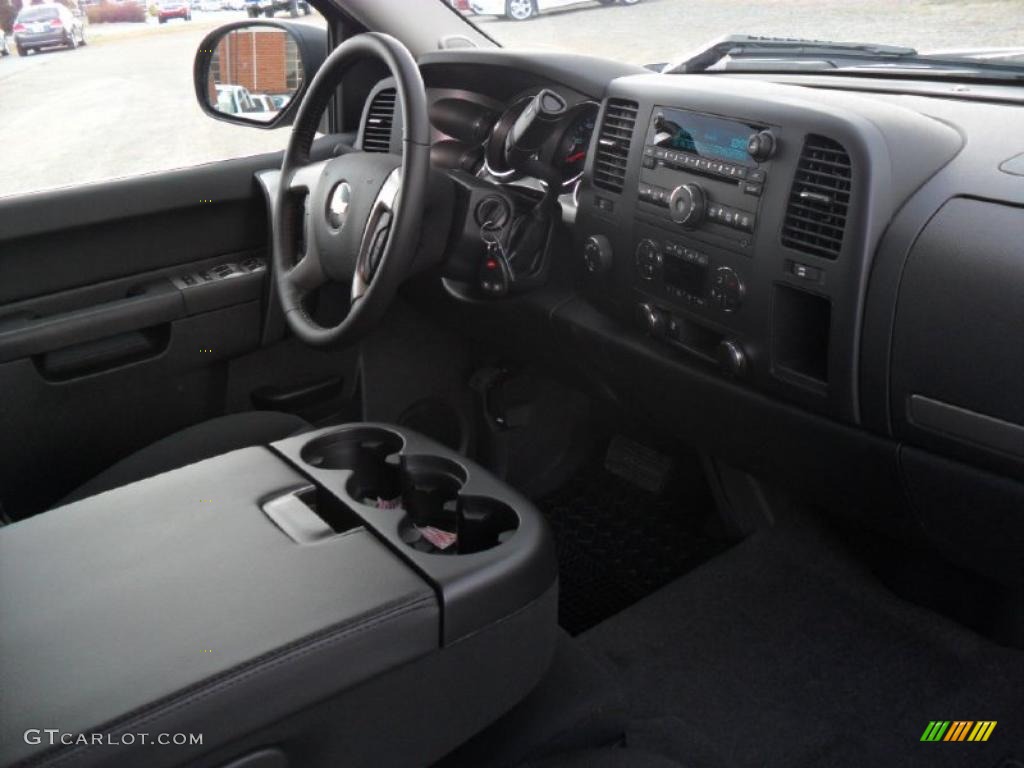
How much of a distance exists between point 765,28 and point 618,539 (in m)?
1.24

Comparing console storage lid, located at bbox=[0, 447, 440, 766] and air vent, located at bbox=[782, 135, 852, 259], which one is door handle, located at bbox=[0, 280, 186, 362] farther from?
air vent, located at bbox=[782, 135, 852, 259]

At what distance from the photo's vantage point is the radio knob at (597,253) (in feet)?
6.31

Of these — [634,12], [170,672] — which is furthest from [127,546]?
[634,12]

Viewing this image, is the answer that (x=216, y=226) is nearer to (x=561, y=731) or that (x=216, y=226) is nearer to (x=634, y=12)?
(x=634, y=12)

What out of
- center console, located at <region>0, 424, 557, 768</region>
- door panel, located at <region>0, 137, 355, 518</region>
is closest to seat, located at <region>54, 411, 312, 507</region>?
door panel, located at <region>0, 137, 355, 518</region>

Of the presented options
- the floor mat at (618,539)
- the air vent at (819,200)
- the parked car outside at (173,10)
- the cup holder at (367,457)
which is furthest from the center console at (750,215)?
the parked car outside at (173,10)

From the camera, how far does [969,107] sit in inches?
66.0

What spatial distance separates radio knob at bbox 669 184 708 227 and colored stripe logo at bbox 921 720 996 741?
1.08m

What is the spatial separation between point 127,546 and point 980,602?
1.69 metres

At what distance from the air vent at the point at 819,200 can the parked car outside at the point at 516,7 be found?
4.03ft

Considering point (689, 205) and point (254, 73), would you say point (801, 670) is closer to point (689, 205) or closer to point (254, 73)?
point (689, 205)

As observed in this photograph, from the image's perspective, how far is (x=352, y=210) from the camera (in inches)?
71.7

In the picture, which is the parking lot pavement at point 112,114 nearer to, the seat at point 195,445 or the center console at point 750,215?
the seat at point 195,445

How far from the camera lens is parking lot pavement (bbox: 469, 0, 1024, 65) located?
191cm
